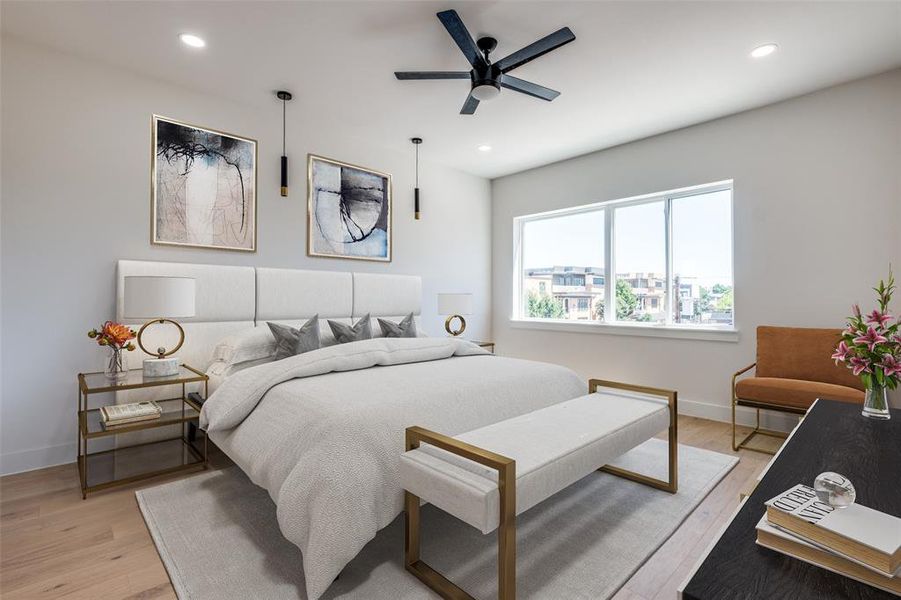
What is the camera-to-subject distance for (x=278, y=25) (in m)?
2.54

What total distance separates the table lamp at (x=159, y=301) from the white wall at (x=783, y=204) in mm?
3894

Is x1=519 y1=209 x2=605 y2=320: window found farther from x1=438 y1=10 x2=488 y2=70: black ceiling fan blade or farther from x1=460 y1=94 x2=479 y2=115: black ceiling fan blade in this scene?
x1=438 y1=10 x2=488 y2=70: black ceiling fan blade

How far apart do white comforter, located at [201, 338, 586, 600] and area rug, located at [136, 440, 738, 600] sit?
0.26m

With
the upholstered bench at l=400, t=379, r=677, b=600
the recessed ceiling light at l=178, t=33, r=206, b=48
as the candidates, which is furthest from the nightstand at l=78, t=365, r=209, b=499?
the recessed ceiling light at l=178, t=33, r=206, b=48

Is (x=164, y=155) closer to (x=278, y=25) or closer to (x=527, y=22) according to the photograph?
(x=278, y=25)

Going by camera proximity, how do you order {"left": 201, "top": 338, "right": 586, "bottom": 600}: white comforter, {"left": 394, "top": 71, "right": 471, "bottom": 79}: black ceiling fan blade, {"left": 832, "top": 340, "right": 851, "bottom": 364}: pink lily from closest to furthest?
{"left": 201, "top": 338, "right": 586, "bottom": 600}: white comforter → {"left": 832, "top": 340, "right": 851, "bottom": 364}: pink lily → {"left": 394, "top": 71, "right": 471, "bottom": 79}: black ceiling fan blade

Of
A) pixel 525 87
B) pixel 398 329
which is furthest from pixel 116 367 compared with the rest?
pixel 525 87

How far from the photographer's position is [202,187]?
3.37m

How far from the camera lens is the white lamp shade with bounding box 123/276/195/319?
2607mm

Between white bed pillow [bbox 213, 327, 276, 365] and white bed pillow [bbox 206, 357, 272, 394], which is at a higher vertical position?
white bed pillow [bbox 213, 327, 276, 365]

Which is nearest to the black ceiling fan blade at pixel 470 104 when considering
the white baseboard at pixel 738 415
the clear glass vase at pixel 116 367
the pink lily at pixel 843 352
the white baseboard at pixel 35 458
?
the pink lily at pixel 843 352

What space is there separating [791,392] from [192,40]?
448 cm

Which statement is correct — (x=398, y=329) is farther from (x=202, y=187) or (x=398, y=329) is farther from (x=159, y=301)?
(x=202, y=187)

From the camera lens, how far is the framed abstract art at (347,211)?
13.1 ft
